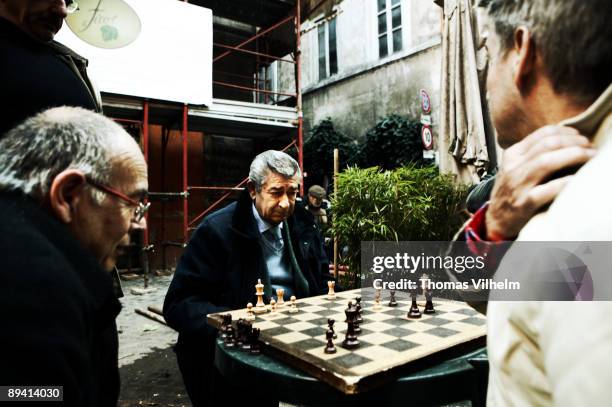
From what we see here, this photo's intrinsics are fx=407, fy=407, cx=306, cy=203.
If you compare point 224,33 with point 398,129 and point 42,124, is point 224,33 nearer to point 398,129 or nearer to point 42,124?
point 398,129

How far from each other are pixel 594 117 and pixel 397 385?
110 centimetres

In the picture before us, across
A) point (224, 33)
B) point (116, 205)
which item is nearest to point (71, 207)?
point (116, 205)

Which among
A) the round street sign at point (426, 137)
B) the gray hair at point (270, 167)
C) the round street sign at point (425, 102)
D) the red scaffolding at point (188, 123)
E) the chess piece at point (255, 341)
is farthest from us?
the round street sign at point (425, 102)

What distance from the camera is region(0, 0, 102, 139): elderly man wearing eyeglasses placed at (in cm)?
161

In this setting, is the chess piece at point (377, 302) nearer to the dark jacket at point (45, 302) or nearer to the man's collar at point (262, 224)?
the man's collar at point (262, 224)

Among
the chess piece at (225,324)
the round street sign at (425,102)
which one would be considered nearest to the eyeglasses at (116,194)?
the chess piece at (225,324)

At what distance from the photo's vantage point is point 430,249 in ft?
18.2

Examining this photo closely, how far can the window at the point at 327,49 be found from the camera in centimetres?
1194

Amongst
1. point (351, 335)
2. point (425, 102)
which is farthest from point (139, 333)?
point (425, 102)

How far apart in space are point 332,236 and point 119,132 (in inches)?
171

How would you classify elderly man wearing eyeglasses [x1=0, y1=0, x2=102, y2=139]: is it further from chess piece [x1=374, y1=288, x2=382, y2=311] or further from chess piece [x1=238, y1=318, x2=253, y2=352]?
chess piece [x1=374, y1=288, x2=382, y2=311]

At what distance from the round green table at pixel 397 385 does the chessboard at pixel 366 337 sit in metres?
0.04

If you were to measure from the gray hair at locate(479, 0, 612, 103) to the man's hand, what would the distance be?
0.09 m

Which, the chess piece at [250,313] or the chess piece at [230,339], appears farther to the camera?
the chess piece at [250,313]
